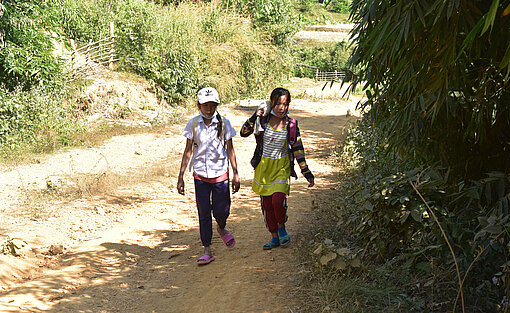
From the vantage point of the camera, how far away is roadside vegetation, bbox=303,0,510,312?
283 centimetres

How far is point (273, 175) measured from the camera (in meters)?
4.97

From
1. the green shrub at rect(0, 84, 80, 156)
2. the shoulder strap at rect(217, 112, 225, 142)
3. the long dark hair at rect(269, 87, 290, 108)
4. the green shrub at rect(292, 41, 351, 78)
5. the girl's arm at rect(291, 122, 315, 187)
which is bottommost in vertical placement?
the green shrub at rect(292, 41, 351, 78)

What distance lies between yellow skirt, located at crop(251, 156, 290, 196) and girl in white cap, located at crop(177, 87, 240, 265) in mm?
280

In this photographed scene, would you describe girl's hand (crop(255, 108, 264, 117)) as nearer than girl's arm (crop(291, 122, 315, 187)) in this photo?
Yes

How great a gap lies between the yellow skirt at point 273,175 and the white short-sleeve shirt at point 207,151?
417 millimetres

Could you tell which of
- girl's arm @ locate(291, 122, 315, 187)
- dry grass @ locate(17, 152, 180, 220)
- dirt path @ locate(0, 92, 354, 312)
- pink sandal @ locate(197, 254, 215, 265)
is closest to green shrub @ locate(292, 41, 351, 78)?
dry grass @ locate(17, 152, 180, 220)

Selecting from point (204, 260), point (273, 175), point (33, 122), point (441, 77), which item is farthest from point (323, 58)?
point (441, 77)

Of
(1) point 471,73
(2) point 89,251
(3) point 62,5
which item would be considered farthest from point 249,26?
(1) point 471,73

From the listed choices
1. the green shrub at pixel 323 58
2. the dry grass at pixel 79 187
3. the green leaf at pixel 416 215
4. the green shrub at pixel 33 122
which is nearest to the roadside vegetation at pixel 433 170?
the green leaf at pixel 416 215

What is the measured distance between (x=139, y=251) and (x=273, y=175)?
180cm

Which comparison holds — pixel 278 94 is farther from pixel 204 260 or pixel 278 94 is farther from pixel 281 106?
pixel 204 260

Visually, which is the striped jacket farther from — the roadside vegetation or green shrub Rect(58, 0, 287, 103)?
green shrub Rect(58, 0, 287, 103)

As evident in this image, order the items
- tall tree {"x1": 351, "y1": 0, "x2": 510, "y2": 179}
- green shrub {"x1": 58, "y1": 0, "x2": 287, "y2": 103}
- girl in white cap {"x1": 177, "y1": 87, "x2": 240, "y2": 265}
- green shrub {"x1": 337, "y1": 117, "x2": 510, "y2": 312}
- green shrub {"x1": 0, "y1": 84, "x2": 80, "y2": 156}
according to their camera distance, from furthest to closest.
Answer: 1. green shrub {"x1": 58, "y1": 0, "x2": 287, "y2": 103}
2. green shrub {"x1": 0, "y1": 84, "x2": 80, "y2": 156}
3. girl in white cap {"x1": 177, "y1": 87, "x2": 240, "y2": 265}
4. green shrub {"x1": 337, "y1": 117, "x2": 510, "y2": 312}
5. tall tree {"x1": 351, "y1": 0, "x2": 510, "y2": 179}

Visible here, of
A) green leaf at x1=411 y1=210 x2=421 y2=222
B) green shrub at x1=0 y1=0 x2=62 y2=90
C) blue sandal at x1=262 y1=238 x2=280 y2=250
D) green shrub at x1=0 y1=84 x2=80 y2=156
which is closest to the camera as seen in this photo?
green leaf at x1=411 y1=210 x2=421 y2=222
